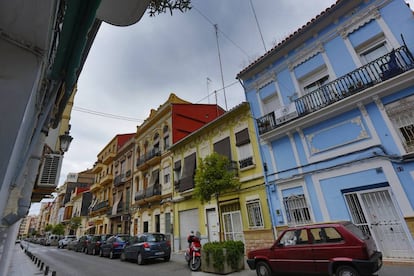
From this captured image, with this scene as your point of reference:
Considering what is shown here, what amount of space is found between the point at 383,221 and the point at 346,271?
3.46 m

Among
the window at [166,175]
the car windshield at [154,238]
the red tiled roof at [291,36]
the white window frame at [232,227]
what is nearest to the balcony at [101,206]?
the window at [166,175]

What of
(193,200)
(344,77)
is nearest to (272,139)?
(344,77)

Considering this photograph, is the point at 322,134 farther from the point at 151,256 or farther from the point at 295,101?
the point at 151,256

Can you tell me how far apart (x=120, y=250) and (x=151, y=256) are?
4.33 metres

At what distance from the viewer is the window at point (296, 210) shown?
9433 mm

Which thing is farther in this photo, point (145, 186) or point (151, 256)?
point (145, 186)

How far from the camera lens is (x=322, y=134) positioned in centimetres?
945

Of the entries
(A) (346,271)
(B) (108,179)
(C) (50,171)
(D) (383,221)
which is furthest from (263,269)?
(B) (108,179)

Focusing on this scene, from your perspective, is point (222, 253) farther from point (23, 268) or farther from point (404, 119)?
point (23, 268)

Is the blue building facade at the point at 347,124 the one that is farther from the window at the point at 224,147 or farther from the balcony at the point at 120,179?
the balcony at the point at 120,179

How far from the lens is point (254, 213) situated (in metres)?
11.4

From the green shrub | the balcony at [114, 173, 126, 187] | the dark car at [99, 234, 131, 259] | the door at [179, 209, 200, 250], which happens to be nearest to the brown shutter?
the green shrub

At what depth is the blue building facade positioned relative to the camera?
746cm

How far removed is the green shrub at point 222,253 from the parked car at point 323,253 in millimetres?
1221
